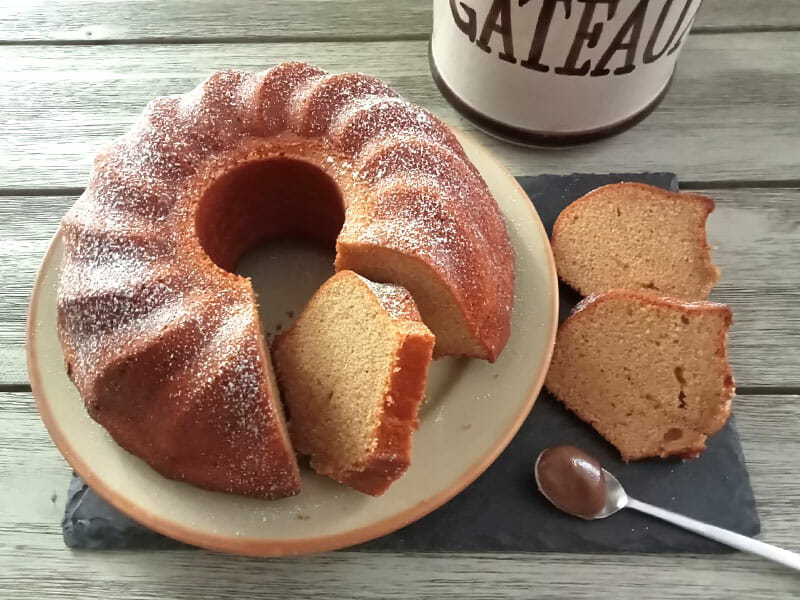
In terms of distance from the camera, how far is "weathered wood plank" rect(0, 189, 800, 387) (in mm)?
1306

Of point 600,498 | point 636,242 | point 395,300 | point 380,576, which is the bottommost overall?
point 380,576

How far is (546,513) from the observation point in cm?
112

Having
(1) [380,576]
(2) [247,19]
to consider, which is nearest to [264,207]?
(1) [380,576]

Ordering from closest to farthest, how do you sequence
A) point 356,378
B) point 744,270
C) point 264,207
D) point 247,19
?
point 356,378 → point 264,207 → point 744,270 → point 247,19

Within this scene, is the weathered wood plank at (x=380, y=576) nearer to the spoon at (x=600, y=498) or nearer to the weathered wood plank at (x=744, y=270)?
the spoon at (x=600, y=498)

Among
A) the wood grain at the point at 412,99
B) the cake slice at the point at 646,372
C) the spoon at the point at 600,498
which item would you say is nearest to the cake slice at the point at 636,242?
the cake slice at the point at 646,372

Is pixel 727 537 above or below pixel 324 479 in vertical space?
below

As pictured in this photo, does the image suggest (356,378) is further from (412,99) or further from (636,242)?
(412,99)

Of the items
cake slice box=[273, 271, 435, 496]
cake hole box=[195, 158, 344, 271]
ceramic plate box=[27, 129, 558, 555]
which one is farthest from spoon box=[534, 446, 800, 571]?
cake hole box=[195, 158, 344, 271]

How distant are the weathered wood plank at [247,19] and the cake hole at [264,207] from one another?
0.70m

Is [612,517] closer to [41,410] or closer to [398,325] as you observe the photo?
[398,325]

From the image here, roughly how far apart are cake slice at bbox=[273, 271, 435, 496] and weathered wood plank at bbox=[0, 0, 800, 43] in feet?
3.26

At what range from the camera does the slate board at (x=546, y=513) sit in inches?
43.3

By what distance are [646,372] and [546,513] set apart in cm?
30
